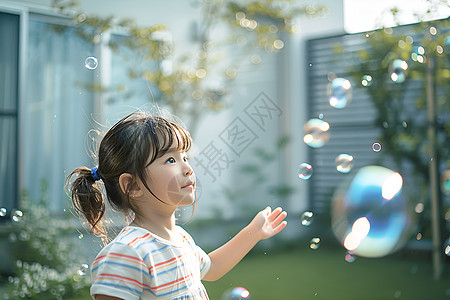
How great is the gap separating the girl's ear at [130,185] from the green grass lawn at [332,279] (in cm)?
132

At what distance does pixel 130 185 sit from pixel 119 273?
18 centimetres

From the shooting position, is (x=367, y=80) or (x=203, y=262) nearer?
(x=203, y=262)

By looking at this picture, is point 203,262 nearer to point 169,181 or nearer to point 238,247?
point 238,247

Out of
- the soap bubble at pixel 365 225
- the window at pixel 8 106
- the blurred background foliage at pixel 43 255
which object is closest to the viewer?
the soap bubble at pixel 365 225

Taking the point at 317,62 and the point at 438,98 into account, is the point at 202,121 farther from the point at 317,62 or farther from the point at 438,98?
the point at 438,98

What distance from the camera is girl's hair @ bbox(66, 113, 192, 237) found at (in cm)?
104

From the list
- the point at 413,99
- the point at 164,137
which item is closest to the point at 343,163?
the point at 164,137

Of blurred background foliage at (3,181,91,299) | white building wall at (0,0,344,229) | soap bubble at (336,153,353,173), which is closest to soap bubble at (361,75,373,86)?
white building wall at (0,0,344,229)

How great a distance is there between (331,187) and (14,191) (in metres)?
2.49

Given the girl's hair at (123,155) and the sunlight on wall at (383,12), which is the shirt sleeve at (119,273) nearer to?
the girl's hair at (123,155)

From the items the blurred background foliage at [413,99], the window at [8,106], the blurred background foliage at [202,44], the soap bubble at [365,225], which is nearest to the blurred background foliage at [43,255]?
the window at [8,106]

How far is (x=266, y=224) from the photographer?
1200mm

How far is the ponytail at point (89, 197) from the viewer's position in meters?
1.10

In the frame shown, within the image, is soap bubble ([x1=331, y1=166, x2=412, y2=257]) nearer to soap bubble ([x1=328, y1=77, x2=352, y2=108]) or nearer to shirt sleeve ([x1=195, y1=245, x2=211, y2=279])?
soap bubble ([x1=328, y1=77, x2=352, y2=108])
